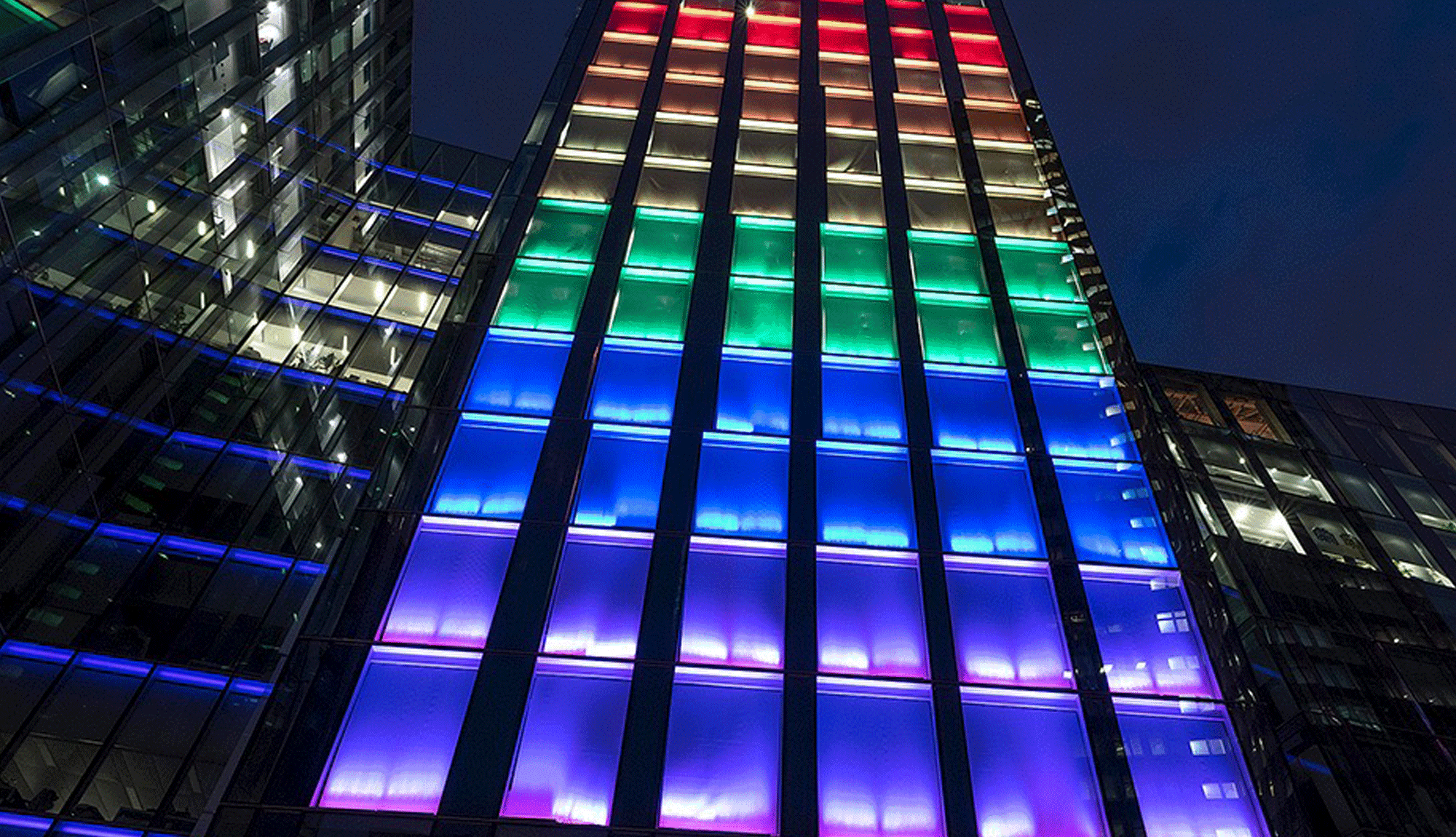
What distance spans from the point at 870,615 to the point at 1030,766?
3384 mm

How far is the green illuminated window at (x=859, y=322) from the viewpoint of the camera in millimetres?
22359

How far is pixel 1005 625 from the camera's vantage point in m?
16.8

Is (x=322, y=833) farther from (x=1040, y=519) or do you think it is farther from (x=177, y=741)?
(x=1040, y=519)

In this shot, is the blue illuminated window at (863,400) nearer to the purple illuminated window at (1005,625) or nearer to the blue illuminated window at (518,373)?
the purple illuminated window at (1005,625)

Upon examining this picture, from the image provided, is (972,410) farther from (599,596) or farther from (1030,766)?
(599,596)

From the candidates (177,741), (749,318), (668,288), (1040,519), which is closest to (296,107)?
(668,288)

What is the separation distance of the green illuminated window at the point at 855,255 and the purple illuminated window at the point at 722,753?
460 inches

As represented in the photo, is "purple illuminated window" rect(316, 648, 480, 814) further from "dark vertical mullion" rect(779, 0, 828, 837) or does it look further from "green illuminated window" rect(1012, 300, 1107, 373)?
"green illuminated window" rect(1012, 300, 1107, 373)

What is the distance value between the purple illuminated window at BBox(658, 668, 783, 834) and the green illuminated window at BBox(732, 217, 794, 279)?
11.4m

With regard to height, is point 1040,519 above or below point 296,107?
below

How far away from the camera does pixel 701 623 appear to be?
53.7 ft

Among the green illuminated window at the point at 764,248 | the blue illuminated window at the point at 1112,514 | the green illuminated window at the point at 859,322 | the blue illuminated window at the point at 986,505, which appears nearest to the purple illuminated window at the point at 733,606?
the blue illuminated window at the point at 986,505

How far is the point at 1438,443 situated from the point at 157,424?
3392 centimetres

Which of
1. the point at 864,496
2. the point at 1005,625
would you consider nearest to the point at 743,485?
the point at 864,496
